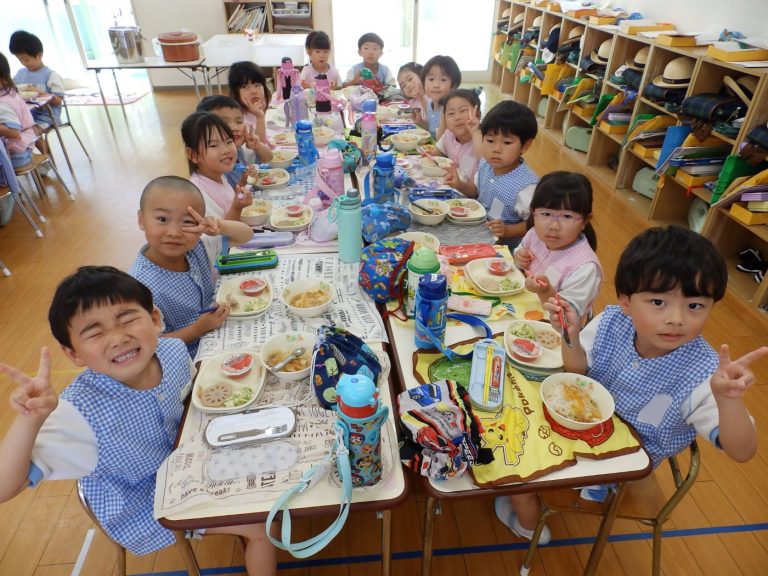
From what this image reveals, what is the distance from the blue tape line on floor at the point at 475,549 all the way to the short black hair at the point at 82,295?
38.9 inches

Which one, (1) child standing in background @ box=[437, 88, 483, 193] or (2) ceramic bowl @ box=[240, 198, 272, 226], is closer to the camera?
(2) ceramic bowl @ box=[240, 198, 272, 226]

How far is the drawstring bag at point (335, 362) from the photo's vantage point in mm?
1217

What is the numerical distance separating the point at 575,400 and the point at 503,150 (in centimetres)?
146

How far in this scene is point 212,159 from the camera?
216 cm

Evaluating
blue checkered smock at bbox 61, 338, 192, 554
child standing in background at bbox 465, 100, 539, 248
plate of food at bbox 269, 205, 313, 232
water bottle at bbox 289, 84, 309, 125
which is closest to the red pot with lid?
water bottle at bbox 289, 84, 309, 125

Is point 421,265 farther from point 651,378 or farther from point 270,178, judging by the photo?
point 270,178

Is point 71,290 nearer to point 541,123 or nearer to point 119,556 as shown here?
point 119,556

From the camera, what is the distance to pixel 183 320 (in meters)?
1.74

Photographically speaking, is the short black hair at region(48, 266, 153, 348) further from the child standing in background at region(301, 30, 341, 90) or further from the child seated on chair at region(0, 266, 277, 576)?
the child standing in background at region(301, 30, 341, 90)

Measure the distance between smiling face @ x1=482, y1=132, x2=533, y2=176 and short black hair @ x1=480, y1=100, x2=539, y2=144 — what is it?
0.07 ft

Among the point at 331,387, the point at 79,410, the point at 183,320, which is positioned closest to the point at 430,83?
the point at 183,320

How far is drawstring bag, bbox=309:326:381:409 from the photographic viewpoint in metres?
1.22

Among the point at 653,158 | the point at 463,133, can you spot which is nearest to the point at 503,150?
the point at 463,133

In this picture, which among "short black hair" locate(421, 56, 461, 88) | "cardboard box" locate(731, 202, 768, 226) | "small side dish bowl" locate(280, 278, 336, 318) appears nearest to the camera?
"small side dish bowl" locate(280, 278, 336, 318)
